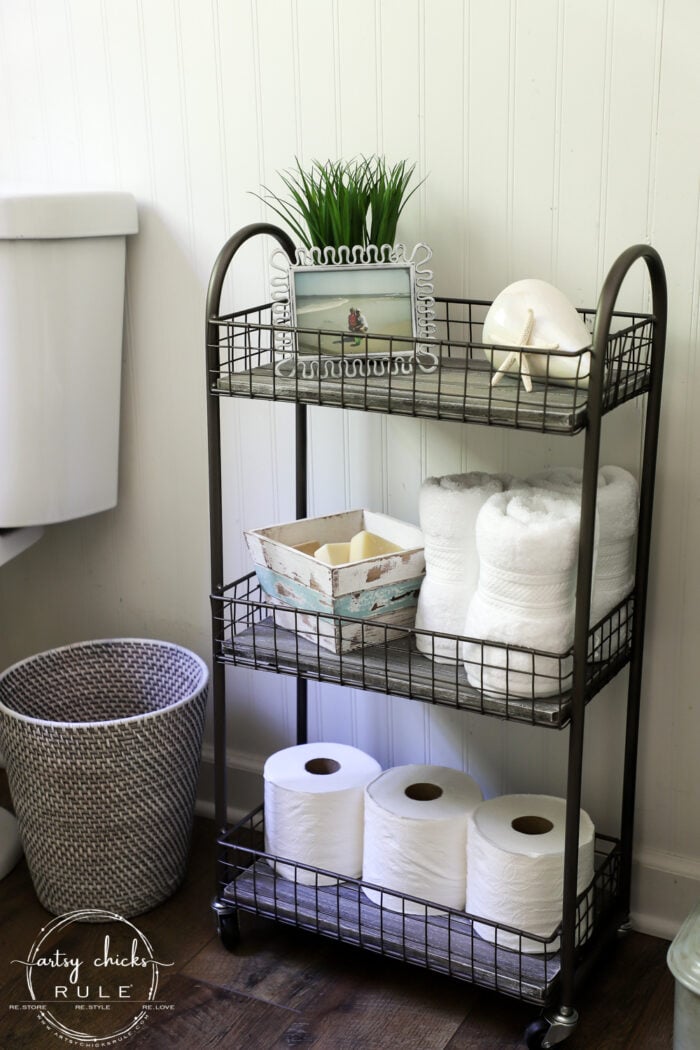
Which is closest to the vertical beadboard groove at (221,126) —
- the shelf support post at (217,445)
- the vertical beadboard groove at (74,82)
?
the shelf support post at (217,445)

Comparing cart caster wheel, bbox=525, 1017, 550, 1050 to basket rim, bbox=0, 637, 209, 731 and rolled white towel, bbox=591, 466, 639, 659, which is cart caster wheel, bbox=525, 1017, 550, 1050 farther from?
basket rim, bbox=0, 637, 209, 731

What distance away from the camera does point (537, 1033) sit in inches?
55.1

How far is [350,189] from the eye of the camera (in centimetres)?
142

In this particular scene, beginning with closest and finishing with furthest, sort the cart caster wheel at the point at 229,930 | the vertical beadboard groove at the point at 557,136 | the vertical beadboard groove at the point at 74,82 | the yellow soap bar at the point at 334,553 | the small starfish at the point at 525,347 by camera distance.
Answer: the small starfish at the point at 525,347, the vertical beadboard groove at the point at 557,136, the yellow soap bar at the point at 334,553, the cart caster wheel at the point at 229,930, the vertical beadboard groove at the point at 74,82

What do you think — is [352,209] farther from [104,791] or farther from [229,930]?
[229,930]

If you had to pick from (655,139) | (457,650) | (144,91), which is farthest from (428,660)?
(144,91)

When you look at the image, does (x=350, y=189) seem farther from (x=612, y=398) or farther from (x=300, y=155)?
(x=612, y=398)

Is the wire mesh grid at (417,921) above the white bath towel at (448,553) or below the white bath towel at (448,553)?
below

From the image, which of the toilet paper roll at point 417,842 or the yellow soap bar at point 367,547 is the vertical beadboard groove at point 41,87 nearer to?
the yellow soap bar at point 367,547

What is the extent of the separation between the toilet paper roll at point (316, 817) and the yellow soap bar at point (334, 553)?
11.6 inches

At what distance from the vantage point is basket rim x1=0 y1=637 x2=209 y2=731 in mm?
1573

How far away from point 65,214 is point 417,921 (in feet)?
3.32

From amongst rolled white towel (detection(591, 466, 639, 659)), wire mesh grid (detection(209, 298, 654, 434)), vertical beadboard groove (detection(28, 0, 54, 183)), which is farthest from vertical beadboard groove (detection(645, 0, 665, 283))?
vertical beadboard groove (detection(28, 0, 54, 183))

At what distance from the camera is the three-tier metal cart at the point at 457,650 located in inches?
49.8
